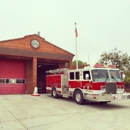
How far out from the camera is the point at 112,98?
32.8 ft

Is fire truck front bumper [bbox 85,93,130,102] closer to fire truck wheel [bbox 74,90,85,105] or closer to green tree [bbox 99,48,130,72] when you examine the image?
fire truck wheel [bbox 74,90,85,105]

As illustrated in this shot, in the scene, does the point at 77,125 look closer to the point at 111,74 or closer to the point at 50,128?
the point at 50,128

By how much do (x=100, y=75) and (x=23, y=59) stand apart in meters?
13.1

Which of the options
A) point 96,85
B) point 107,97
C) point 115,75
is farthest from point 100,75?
point 107,97

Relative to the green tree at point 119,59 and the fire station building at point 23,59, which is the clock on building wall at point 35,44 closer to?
the fire station building at point 23,59

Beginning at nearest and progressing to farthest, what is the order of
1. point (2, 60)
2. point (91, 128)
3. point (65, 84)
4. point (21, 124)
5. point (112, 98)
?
point (91, 128) < point (21, 124) < point (112, 98) < point (65, 84) < point (2, 60)

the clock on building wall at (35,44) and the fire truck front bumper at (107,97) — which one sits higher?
the clock on building wall at (35,44)

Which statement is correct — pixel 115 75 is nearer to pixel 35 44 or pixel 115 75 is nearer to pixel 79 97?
pixel 79 97

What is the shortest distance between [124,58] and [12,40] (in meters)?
19.6

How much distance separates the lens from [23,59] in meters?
21.4

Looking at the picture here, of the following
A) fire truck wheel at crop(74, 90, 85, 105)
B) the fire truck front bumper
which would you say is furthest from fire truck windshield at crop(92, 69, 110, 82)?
fire truck wheel at crop(74, 90, 85, 105)

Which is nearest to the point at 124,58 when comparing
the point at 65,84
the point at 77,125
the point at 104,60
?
the point at 104,60

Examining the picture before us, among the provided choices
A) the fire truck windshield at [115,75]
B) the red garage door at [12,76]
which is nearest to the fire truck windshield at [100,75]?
the fire truck windshield at [115,75]

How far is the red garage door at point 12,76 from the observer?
795 inches
